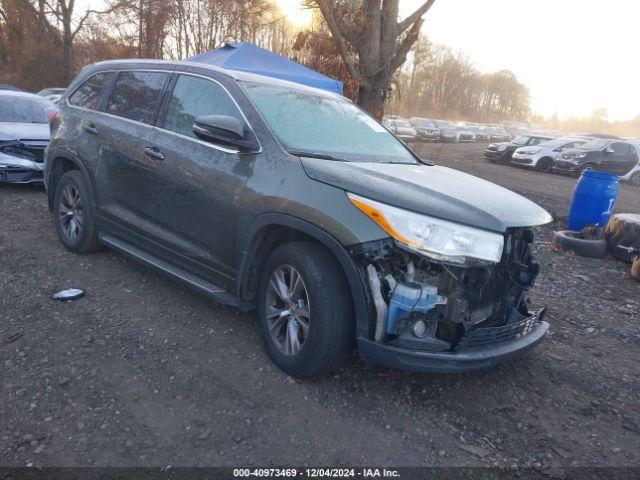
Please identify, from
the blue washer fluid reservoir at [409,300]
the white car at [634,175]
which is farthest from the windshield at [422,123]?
the blue washer fluid reservoir at [409,300]

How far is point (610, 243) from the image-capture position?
639cm

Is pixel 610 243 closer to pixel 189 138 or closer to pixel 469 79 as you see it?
pixel 189 138

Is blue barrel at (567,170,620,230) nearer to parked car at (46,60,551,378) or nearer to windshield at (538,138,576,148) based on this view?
parked car at (46,60,551,378)

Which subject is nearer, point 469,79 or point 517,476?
point 517,476

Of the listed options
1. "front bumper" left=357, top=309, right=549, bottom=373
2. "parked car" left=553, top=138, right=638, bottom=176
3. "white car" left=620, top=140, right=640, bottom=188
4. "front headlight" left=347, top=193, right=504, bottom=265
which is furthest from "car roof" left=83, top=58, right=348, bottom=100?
"white car" left=620, top=140, right=640, bottom=188

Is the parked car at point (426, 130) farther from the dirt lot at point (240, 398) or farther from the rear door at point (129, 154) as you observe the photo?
the dirt lot at point (240, 398)

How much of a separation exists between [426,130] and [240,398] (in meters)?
34.4

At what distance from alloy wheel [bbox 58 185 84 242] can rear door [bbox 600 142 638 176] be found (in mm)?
17343

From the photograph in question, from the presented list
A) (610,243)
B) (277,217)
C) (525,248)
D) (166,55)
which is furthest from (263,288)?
(166,55)

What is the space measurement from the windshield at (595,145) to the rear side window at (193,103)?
56.6 feet

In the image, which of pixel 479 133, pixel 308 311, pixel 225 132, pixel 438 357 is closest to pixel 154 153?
pixel 225 132

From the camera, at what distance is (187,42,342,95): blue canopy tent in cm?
1050

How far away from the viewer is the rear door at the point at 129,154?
382cm

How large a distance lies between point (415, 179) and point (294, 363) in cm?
133
